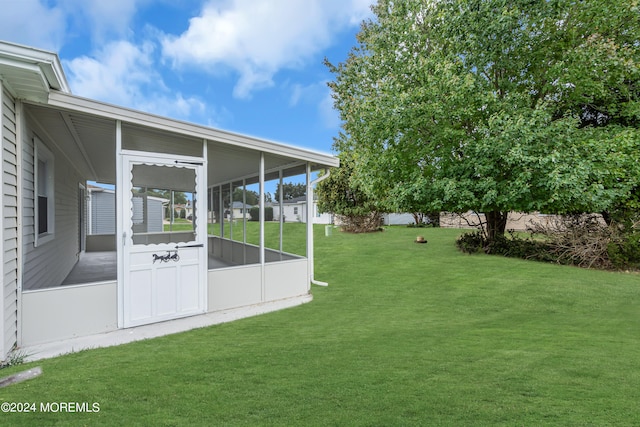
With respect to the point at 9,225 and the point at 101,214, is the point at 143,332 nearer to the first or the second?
the point at 9,225

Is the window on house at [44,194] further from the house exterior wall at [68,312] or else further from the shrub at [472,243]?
the shrub at [472,243]

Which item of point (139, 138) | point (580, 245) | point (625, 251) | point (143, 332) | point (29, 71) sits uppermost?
point (29, 71)

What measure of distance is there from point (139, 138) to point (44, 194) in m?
1.74

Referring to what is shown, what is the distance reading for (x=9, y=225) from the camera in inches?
138

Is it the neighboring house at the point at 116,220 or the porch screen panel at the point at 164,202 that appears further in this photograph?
the porch screen panel at the point at 164,202

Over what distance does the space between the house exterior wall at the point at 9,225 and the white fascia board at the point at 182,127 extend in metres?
0.45

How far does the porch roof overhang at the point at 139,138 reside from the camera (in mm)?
4141

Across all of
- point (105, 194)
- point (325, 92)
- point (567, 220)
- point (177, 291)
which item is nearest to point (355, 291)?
point (177, 291)

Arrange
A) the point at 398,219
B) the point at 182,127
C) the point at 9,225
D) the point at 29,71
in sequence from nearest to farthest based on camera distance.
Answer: the point at 29,71 < the point at 9,225 < the point at 182,127 < the point at 398,219

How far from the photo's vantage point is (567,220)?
10.4 metres

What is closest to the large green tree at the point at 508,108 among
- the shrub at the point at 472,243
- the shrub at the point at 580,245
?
the shrub at the point at 472,243

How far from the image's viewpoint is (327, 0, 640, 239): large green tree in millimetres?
8695

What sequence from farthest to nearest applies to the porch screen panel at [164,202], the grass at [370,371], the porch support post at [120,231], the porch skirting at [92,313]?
the porch screen panel at [164,202] < the porch support post at [120,231] < the porch skirting at [92,313] < the grass at [370,371]

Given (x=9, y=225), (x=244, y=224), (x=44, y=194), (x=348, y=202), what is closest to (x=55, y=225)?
(x=44, y=194)
